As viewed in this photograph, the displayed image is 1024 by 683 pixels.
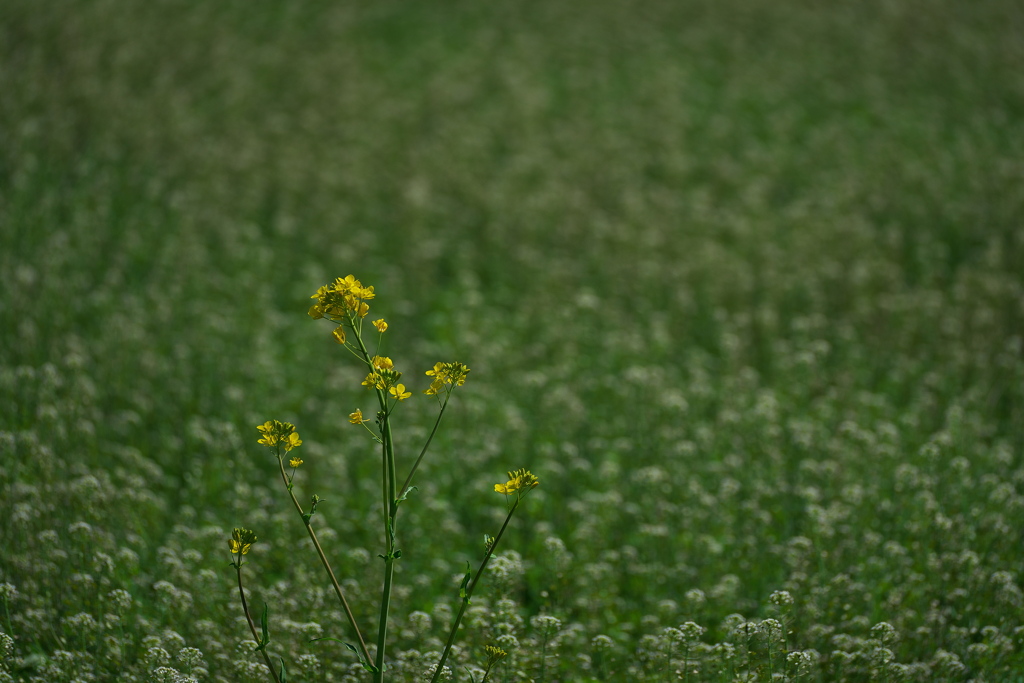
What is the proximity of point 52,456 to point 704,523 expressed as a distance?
14.1 ft

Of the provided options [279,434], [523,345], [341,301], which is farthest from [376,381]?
[523,345]

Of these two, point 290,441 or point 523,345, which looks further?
point 523,345

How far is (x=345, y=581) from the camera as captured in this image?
182 inches

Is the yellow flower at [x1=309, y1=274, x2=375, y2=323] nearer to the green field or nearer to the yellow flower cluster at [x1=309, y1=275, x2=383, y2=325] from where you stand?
the yellow flower cluster at [x1=309, y1=275, x2=383, y2=325]

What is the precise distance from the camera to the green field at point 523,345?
4125 mm

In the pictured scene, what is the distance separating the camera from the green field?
4.12 metres

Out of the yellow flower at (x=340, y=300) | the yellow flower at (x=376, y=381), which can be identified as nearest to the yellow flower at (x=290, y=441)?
the yellow flower at (x=376, y=381)

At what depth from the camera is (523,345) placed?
754 cm

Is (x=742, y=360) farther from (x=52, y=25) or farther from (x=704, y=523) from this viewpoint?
(x=52, y=25)

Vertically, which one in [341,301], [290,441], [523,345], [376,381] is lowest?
[290,441]

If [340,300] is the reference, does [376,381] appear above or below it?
below

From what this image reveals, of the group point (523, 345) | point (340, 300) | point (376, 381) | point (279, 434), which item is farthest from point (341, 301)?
point (523, 345)

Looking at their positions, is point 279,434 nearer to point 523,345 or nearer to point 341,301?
point 341,301

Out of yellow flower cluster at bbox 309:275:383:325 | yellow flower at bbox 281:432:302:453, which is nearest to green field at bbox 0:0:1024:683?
yellow flower at bbox 281:432:302:453
